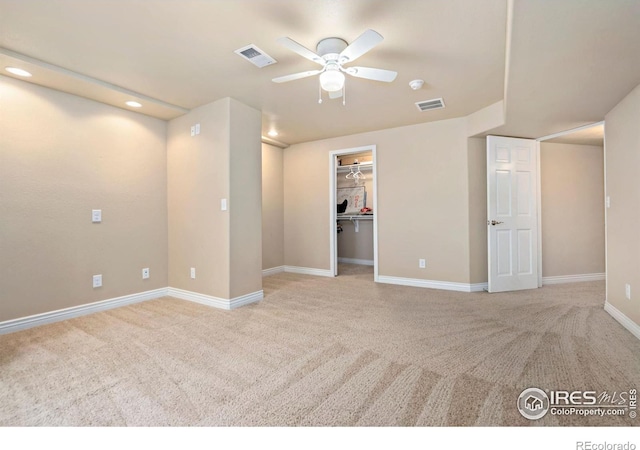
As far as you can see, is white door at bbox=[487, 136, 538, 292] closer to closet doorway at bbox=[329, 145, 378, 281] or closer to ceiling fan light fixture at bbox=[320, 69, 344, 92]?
closet doorway at bbox=[329, 145, 378, 281]

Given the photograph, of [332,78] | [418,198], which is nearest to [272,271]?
[418,198]

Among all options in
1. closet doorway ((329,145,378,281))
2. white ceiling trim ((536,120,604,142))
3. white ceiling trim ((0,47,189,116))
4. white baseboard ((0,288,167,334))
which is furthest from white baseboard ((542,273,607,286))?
white ceiling trim ((0,47,189,116))

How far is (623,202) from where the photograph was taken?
9.18 feet

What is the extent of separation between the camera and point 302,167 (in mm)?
5352

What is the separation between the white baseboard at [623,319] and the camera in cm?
252

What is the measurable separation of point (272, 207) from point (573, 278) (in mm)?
4920

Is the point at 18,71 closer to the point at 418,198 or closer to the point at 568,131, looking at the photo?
the point at 418,198

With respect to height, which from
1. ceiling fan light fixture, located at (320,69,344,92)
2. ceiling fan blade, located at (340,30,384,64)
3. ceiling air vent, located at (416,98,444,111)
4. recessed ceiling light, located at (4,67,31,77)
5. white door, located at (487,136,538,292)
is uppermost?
ceiling air vent, located at (416,98,444,111)

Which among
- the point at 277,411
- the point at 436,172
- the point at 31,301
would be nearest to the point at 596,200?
the point at 436,172

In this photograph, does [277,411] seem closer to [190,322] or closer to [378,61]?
[190,322]

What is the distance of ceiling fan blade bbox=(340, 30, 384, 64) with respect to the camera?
180 cm

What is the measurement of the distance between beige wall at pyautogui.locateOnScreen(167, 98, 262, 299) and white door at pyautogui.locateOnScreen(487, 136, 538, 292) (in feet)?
10.1

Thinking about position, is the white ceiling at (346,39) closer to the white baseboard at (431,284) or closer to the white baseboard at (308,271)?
the white baseboard at (431,284)

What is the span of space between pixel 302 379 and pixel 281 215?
391cm
